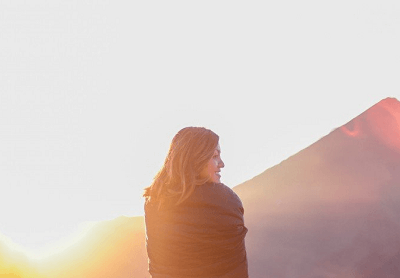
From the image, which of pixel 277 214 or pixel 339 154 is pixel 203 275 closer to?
pixel 277 214

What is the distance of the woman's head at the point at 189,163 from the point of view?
Answer: 137cm

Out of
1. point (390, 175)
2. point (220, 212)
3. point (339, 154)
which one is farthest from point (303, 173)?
point (220, 212)

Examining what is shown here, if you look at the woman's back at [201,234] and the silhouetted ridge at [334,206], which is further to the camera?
the silhouetted ridge at [334,206]

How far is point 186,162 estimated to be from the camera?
1365 mm

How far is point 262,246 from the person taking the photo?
4328mm

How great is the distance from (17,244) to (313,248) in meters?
2.54

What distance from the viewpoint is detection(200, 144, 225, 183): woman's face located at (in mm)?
1385

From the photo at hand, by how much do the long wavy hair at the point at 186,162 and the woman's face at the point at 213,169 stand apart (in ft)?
0.04

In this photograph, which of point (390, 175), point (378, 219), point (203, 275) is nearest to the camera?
point (203, 275)

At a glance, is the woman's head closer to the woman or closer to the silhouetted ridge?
the woman

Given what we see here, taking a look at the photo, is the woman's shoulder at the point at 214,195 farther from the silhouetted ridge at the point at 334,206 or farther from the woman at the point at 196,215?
the silhouetted ridge at the point at 334,206

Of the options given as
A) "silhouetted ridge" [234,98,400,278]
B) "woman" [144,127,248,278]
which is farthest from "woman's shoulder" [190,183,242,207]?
"silhouetted ridge" [234,98,400,278]

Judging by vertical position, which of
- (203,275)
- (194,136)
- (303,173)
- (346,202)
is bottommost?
(203,275)

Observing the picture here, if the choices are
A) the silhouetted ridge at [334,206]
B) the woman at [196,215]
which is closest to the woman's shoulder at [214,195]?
the woman at [196,215]
